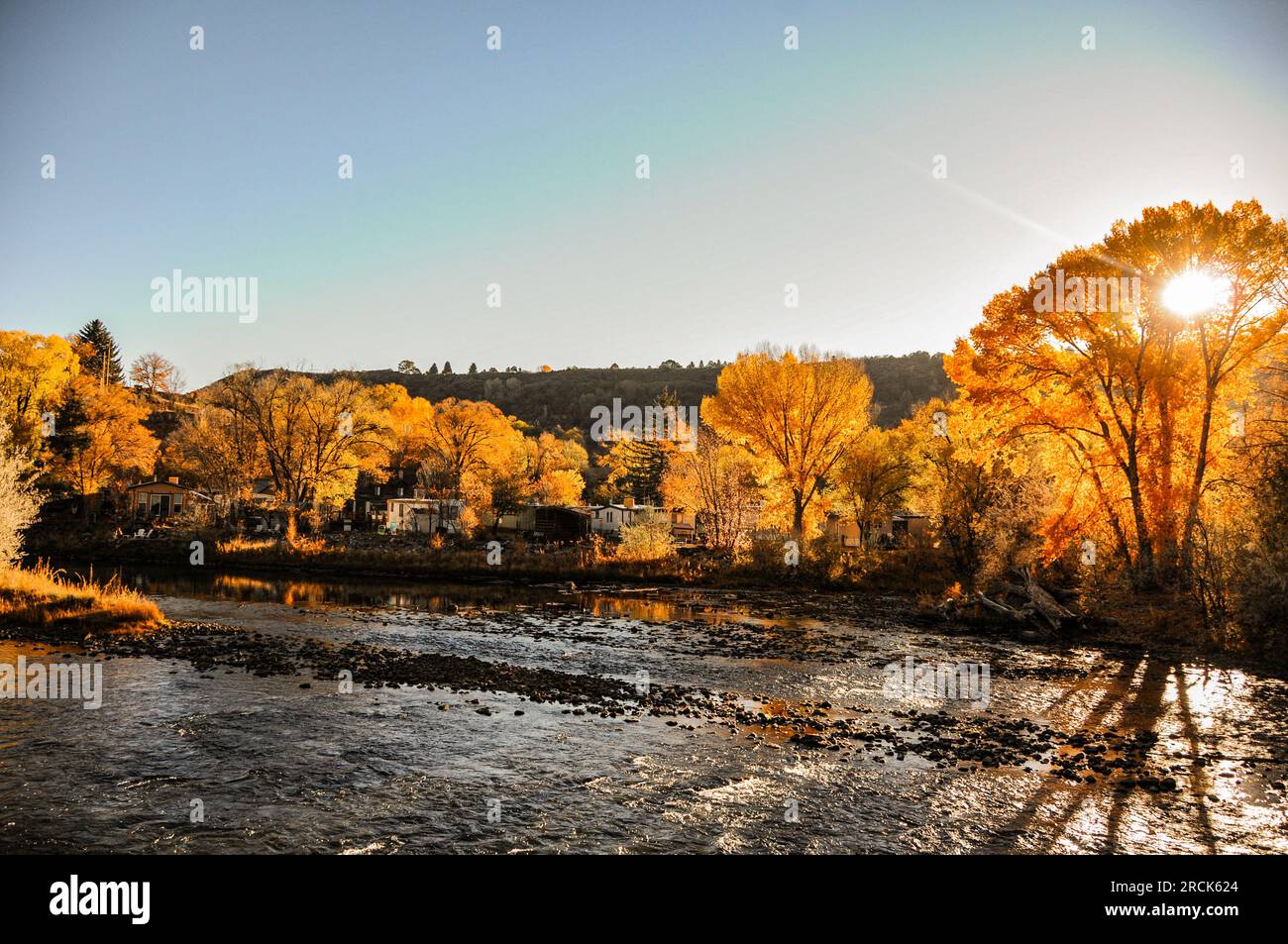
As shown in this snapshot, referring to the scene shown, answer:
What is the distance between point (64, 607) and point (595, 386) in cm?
13325

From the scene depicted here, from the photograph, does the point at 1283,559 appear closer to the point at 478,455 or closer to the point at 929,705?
the point at 929,705

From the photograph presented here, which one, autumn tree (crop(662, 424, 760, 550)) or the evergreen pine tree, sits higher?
the evergreen pine tree

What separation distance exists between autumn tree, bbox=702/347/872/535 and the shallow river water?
26.1 meters

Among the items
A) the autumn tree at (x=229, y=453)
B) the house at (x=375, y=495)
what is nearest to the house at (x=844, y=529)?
the house at (x=375, y=495)

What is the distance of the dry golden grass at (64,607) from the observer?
72.5 feet

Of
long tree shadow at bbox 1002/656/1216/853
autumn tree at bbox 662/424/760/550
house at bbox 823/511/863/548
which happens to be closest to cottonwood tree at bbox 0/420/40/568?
long tree shadow at bbox 1002/656/1216/853

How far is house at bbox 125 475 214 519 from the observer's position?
68000 millimetres

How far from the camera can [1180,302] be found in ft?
87.2

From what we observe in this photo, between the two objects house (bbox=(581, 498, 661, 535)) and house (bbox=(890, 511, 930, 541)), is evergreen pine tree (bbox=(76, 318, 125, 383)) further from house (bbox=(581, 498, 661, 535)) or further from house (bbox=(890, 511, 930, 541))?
house (bbox=(890, 511, 930, 541))

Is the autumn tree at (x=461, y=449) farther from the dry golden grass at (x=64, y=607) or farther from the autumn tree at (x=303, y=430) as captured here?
the dry golden grass at (x=64, y=607)

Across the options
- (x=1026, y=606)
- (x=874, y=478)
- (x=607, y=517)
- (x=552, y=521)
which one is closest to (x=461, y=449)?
(x=552, y=521)

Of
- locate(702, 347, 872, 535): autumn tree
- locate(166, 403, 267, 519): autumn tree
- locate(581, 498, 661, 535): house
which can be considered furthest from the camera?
locate(581, 498, 661, 535): house

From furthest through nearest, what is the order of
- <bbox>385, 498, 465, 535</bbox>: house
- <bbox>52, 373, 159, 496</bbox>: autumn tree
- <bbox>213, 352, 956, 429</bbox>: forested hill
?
<bbox>213, 352, 956, 429</bbox>: forested hill → <bbox>385, 498, 465, 535</bbox>: house → <bbox>52, 373, 159, 496</bbox>: autumn tree

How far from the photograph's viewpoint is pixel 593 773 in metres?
11.2
